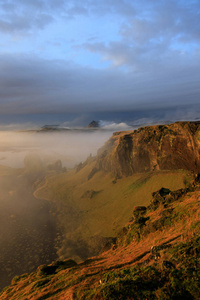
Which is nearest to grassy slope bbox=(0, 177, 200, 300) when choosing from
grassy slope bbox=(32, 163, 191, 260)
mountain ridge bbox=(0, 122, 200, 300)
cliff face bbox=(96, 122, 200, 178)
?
mountain ridge bbox=(0, 122, 200, 300)

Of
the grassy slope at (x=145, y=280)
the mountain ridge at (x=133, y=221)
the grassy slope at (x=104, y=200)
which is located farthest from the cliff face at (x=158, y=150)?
the grassy slope at (x=145, y=280)

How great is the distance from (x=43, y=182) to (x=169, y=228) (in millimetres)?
165720

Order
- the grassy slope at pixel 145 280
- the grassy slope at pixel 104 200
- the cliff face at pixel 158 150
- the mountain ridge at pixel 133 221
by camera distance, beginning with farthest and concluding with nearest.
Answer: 1. the grassy slope at pixel 104 200
2. the cliff face at pixel 158 150
3. the mountain ridge at pixel 133 221
4. the grassy slope at pixel 145 280

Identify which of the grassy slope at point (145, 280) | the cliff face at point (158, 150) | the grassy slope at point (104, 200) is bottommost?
the grassy slope at point (104, 200)

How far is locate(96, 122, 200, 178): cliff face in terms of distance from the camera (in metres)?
82.3

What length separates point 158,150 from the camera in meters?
99.2

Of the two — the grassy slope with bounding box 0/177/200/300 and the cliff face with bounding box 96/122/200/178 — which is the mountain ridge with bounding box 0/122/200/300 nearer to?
the grassy slope with bounding box 0/177/200/300

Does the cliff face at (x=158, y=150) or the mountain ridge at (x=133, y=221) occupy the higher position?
the cliff face at (x=158, y=150)

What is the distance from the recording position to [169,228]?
39.8 m

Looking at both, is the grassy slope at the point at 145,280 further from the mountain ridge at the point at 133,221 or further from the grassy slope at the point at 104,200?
the grassy slope at the point at 104,200

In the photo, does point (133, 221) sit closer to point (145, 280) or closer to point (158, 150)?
point (145, 280)

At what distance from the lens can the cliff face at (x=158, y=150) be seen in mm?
82312

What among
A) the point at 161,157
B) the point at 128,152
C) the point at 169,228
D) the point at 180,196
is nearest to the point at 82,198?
the point at 128,152

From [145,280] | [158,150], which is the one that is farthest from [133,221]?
[158,150]
